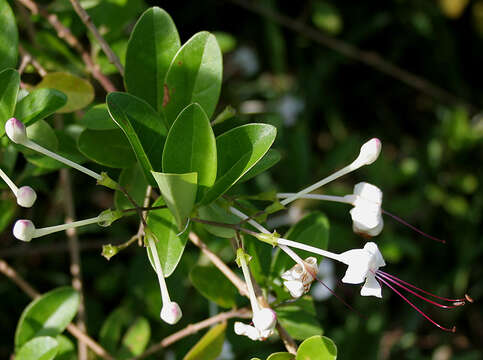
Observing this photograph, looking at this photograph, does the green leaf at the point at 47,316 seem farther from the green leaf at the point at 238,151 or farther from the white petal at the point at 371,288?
the white petal at the point at 371,288

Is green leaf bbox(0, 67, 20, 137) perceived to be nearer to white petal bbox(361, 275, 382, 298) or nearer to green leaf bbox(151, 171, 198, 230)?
green leaf bbox(151, 171, 198, 230)

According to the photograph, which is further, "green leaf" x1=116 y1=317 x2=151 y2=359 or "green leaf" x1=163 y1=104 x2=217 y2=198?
"green leaf" x1=116 y1=317 x2=151 y2=359

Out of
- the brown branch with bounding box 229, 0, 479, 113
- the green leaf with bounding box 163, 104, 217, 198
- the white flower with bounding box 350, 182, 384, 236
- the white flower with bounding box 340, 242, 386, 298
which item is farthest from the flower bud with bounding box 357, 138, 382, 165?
the brown branch with bounding box 229, 0, 479, 113

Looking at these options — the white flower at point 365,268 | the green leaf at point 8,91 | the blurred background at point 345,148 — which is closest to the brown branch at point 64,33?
the blurred background at point 345,148

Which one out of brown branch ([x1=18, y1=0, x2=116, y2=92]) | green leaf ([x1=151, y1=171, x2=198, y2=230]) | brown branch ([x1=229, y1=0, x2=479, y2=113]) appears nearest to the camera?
green leaf ([x1=151, y1=171, x2=198, y2=230])

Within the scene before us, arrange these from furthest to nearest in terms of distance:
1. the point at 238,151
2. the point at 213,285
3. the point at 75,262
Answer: the point at 75,262
the point at 213,285
the point at 238,151

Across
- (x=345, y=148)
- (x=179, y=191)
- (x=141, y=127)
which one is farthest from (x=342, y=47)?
(x=179, y=191)

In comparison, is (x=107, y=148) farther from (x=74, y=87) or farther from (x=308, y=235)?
(x=308, y=235)
